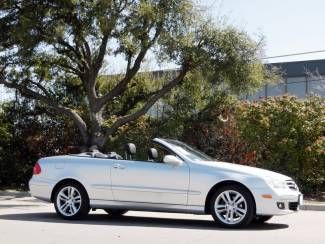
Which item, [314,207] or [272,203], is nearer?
[272,203]

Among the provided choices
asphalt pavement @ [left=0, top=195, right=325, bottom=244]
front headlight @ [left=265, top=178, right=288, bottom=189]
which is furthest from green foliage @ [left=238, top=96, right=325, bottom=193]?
front headlight @ [left=265, top=178, right=288, bottom=189]

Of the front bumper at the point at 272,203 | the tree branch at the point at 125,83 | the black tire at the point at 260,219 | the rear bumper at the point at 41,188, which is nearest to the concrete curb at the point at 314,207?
the black tire at the point at 260,219

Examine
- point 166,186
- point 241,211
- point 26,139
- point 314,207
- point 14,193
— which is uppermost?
point 26,139

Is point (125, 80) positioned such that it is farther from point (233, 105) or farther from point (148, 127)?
point (233, 105)

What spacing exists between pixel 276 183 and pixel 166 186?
1.83m

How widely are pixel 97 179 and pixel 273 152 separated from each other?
27.8 feet

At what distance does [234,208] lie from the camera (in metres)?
10.7

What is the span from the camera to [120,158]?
11.7 metres

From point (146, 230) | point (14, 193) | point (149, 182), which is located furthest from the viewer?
point (14, 193)

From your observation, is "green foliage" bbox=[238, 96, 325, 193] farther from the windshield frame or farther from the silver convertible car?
the windshield frame

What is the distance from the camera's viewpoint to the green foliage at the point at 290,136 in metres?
18.4

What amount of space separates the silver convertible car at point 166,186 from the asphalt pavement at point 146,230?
0.31 metres

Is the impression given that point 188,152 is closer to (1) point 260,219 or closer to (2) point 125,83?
(1) point 260,219

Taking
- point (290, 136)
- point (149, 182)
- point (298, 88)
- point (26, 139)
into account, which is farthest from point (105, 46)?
point (298, 88)
